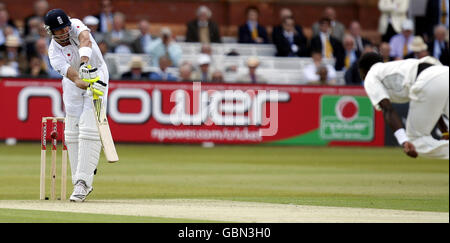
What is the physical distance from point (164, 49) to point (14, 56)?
350cm

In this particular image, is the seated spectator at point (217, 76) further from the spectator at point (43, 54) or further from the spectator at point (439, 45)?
the spectator at point (439, 45)

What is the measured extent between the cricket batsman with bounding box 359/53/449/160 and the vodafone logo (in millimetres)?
13608

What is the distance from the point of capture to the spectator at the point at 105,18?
25500mm

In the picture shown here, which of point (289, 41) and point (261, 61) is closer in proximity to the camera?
point (261, 61)

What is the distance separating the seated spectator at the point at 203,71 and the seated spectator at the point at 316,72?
2307mm

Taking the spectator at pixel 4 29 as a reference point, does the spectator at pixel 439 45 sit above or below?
below

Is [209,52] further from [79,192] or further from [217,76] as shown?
[79,192]

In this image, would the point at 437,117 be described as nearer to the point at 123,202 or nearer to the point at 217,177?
the point at 123,202

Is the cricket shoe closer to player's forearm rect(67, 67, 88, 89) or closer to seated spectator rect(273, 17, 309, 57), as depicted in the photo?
player's forearm rect(67, 67, 88, 89)

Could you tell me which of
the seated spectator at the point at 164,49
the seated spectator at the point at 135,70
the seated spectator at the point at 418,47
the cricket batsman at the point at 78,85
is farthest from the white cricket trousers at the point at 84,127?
the seated spectator at the point at 418,47

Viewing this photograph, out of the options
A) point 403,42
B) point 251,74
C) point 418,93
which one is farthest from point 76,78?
point 403,42

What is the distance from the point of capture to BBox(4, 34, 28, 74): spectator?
24.1 m

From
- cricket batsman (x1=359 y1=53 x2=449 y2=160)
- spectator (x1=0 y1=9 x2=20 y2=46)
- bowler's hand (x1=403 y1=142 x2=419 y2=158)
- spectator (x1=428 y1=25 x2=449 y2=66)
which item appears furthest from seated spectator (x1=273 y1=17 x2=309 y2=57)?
bowler's hand (x1=403 y1=142 x2=419 y2=158)

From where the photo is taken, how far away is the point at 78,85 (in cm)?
1167
